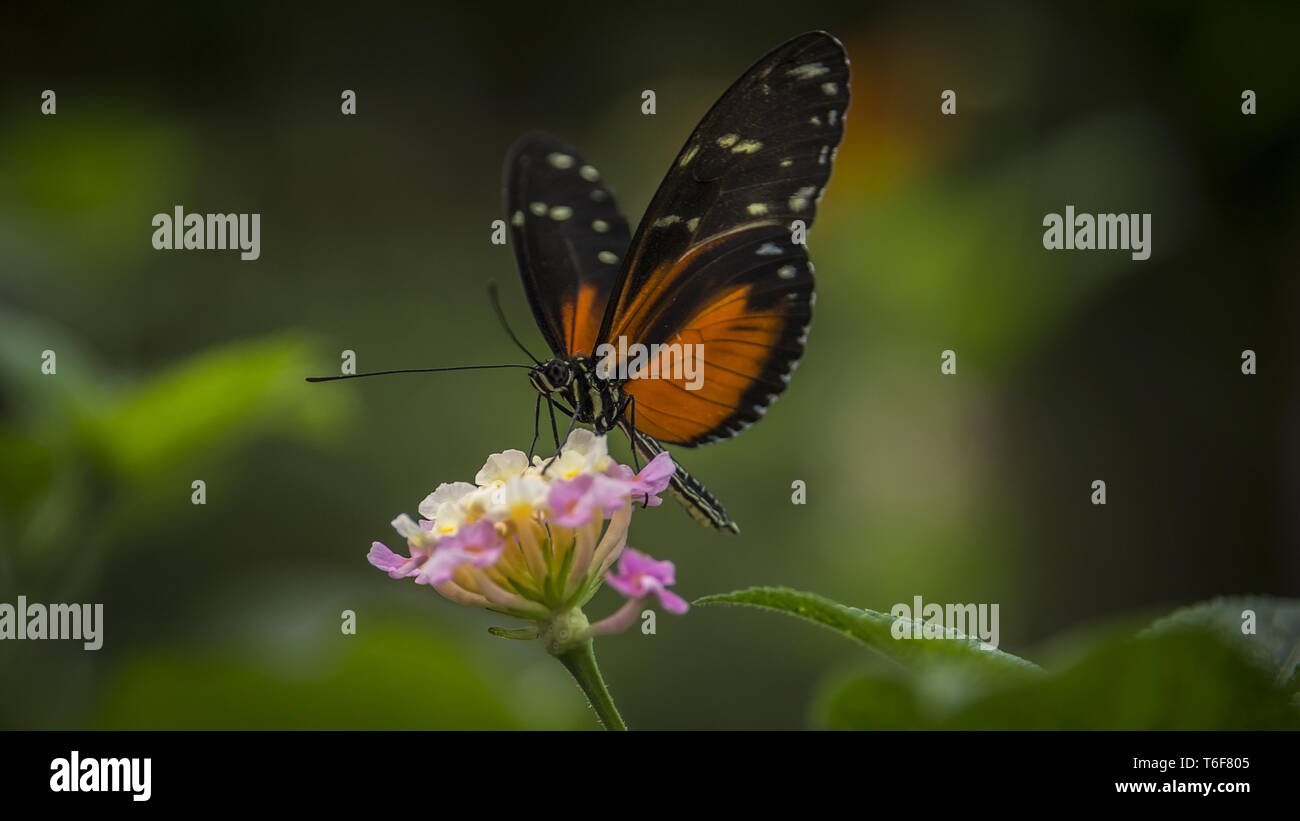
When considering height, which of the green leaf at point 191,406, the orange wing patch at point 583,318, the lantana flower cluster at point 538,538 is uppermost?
the orange wing patch at point 583,318

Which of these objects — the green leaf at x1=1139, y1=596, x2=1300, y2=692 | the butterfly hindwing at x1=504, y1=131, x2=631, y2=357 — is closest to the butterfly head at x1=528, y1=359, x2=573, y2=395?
the butterfly hindwing at x1=504, y1=131, x2=631, y2=357

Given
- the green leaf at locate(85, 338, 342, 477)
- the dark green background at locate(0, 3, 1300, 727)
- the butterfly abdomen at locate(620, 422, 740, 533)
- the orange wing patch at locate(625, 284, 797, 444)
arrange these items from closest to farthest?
the butterfly abdomen at locate(620, 422, 740, 533) < the green leaf at locate(85, 338, 342, 477) < the orange wing patch at locate(625, 284, 797, 444) < the dark green background at locate(0, 3, 1300, 727)

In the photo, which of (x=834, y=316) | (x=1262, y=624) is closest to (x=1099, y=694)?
(x=1262, y=624)

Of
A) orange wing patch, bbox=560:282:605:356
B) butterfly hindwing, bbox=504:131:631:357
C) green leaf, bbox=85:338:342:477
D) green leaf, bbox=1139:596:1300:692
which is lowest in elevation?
green leaf, bbox=1139:596:1300:692

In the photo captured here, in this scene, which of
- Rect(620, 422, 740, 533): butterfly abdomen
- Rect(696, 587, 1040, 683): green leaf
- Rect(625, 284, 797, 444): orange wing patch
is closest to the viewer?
Rect(696, 587, 1040, 683): green leaf

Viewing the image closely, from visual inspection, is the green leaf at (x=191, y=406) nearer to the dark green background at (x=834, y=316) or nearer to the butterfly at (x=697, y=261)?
the dark green background at (x=834, y=316)

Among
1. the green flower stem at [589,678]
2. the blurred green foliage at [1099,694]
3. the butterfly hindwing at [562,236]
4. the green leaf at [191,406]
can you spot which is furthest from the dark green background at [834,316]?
the blurred green foliage at [1099,694]

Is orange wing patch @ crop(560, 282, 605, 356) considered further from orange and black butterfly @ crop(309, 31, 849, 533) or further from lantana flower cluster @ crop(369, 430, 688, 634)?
lantana flower cluster @ crop(369, 430, 688, 634)
